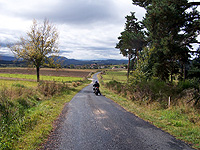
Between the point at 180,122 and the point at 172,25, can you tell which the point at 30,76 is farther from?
the point at 180,122

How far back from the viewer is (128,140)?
5754 millimetres

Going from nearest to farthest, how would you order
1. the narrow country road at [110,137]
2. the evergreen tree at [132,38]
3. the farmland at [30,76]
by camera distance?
the narrow country road at [110,137] < the evergreen tree at [132,38] < the farmland at [30,76]

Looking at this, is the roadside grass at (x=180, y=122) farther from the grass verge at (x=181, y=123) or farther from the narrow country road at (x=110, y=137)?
the narrow country road at (x=110, y=137)

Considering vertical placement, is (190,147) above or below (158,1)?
below

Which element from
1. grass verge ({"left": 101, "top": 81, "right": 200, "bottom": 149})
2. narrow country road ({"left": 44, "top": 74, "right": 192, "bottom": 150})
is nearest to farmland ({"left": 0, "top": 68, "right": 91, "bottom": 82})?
grass verge ({"left": 101, "top": 81, "right": 200, "bottom": 149})

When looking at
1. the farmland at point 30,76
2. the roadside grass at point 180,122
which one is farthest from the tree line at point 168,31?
the farmland at point 30,76

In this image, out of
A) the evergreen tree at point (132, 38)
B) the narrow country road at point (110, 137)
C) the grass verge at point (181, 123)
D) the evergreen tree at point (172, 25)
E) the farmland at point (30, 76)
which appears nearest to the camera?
the narrow country road at point (110, 137)

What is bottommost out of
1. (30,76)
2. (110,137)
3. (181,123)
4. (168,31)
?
(30,76)

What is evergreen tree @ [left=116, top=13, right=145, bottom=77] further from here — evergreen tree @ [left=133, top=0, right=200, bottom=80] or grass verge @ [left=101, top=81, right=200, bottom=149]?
grass verge @ [left=101, top=81, right=200, bottom=149]

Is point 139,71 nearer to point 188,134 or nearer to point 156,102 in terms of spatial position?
point 156,102

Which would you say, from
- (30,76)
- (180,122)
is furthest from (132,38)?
(30,76)

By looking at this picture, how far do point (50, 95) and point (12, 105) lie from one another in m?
7.12

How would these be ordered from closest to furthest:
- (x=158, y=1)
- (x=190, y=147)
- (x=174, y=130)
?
(x=190, y=147), (x=174, y=130), (x=158, y=1)

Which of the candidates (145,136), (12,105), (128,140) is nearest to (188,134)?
(145,136)
